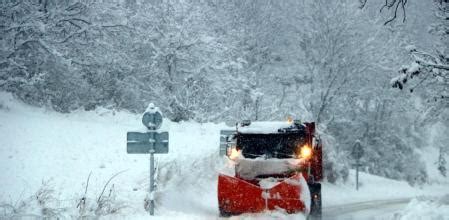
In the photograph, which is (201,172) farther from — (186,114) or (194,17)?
(194,17)

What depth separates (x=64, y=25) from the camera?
2378 centimetres

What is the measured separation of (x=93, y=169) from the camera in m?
15.1

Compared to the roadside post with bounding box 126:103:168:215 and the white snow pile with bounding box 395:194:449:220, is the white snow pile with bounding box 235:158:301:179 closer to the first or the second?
the roadside post with bounding box 126:103:168:215

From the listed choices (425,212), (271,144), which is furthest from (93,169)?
(425,212)

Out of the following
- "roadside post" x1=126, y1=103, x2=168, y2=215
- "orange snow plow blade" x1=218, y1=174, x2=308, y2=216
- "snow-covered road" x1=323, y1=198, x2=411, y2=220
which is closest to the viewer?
"orange snow plow blade" x1=218, y1=174, x2=308, y2=216

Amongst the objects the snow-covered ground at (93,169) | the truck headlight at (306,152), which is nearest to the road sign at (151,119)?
the snow-covered ground at (93,169)

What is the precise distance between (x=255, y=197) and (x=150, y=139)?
2799 mm

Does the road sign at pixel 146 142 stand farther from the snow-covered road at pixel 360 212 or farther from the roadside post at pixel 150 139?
the snow-covered road at pixel 360 212

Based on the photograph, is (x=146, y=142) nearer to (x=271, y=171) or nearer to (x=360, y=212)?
(x=271, y=171)

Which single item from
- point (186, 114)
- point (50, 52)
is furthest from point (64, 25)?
point (186, 114)

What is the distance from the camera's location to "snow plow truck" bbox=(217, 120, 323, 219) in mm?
11062

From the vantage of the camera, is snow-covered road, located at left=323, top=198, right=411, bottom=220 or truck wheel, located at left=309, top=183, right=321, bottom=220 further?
snow-covered road, located at left=323, top=198, right=411, bottom=220

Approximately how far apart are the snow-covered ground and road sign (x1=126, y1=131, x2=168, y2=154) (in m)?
1.00

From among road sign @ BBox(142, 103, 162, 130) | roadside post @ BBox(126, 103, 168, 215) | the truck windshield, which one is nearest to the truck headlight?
the truck windshield
